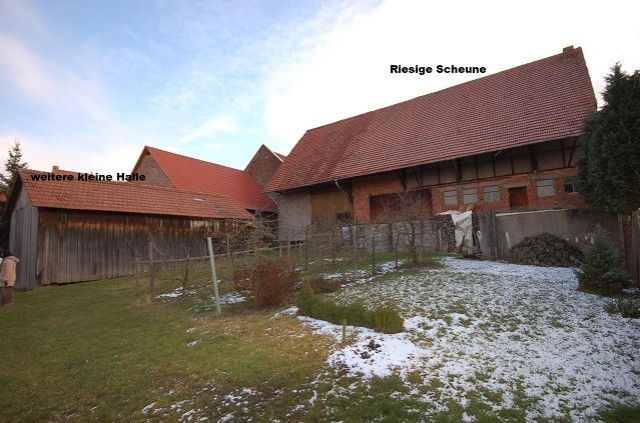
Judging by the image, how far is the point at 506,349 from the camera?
5035mm

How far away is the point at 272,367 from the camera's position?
493 centimetres

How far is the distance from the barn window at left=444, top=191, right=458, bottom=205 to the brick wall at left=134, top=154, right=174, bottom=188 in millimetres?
17448

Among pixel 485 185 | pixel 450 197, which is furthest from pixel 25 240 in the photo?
pixel 485 185

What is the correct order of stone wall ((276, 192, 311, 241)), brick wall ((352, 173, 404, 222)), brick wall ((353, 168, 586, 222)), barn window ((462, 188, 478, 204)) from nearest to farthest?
brick wall ((353, 168, 586, 222)) < barn window ((462, 188, 478, 204)) < brick wall ((352, 173, 404, 222)) < stone wall ((276, 192, 311, 241))

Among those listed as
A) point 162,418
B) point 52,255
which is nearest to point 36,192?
point 52,255

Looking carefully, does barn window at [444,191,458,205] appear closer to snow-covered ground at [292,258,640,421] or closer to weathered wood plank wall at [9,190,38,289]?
snow-covered ground at [292,258,640,421]

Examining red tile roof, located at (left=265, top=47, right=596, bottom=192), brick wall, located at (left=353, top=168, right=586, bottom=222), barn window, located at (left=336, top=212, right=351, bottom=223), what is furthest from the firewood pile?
barn window, located at (left=336, top=212, right=351, bottom=223)

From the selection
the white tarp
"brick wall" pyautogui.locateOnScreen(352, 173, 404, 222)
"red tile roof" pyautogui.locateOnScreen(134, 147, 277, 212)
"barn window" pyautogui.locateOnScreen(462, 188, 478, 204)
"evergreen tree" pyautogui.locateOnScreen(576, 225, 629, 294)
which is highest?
"red tile roof" pyautogui.locateOnScreen(134, 147, 277, 212)

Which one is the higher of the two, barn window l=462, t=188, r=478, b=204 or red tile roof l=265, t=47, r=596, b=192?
red tile roof l=265, t=47, r=596, b=192

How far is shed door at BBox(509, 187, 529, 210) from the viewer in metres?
15.4

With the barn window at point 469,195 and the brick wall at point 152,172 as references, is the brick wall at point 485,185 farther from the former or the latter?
the brick wall at point 152,172

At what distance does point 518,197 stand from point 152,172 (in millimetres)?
22783

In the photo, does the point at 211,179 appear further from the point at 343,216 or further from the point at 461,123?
the point at 461,123

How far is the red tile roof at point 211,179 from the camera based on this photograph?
2497 cm
